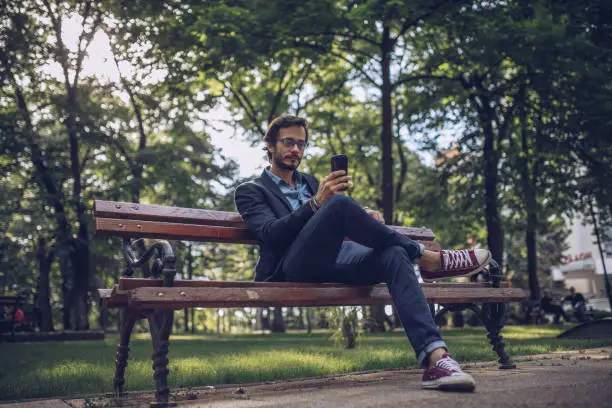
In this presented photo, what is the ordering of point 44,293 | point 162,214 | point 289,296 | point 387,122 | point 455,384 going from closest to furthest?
1. point 455,384
2. point 289,296
3. point 162,214
4. point 387,122
5. point 44,293

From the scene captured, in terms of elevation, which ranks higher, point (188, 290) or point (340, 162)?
point (340, 162)

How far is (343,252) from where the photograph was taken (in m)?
4.41

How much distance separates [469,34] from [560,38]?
1841mm

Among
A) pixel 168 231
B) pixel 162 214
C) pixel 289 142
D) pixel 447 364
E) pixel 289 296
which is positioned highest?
pixel 289 142

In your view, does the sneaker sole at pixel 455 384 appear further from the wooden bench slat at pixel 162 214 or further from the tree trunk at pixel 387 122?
the tree trunk at pixel 387 122

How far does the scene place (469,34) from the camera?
11414 mm

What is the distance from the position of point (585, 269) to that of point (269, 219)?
45210 millimetres

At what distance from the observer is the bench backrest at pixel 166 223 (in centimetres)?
419

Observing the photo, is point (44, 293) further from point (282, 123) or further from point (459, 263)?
point (459, 263)

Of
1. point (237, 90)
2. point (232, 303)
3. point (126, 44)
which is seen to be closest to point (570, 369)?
point (232, 303)

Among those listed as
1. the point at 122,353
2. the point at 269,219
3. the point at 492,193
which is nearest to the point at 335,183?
the point at 269,219

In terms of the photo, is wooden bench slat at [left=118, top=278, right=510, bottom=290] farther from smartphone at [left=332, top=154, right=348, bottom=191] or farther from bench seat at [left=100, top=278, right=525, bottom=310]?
smartphone at [left=332, top=154, right=348, bottom=191]

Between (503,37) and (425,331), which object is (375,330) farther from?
(425,331)

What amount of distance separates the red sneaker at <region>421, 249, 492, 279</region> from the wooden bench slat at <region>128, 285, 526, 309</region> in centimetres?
19
